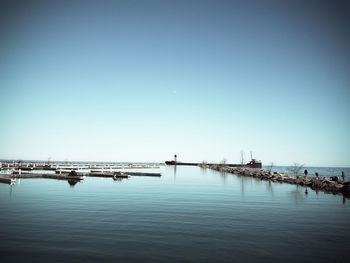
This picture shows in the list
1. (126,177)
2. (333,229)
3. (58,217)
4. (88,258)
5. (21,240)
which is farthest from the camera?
(126,177)

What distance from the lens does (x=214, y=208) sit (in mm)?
18953

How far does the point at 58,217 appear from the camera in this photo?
14859 millimetres

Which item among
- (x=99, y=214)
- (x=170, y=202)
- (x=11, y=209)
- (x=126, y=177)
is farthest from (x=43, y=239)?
(x=126, y=177)

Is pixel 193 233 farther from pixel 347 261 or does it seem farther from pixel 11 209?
pixel 11 209

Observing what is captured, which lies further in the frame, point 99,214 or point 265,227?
point 99,214

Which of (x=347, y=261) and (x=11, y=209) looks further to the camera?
(x=11, y=209)

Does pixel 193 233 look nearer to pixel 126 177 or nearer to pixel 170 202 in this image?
pixel 170 202

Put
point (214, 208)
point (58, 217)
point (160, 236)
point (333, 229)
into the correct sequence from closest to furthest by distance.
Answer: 1. point (160, 236)
2. point (333, 229)
3. point (58, 217)
4. point (214, 208)

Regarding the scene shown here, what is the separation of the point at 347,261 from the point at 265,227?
4.80 meters

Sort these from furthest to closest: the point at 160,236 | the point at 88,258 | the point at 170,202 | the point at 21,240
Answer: the point at 170,202
the point at 160,236
the point at 21,240
the point at 88,258

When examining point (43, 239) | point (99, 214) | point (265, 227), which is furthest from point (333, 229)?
point (43, 239)

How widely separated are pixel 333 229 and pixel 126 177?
40704mm

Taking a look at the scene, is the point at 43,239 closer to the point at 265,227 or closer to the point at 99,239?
the point at 99,239

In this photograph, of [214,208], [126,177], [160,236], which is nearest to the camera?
[160,236]
